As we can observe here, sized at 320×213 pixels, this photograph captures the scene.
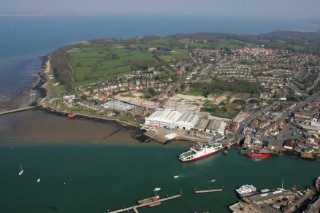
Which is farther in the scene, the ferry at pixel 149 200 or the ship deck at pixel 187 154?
the ship deck at pixel 187 154

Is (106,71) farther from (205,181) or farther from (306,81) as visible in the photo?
(205,181)

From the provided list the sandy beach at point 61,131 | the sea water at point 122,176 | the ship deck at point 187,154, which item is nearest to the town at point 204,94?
the sandy beach at point 61,131

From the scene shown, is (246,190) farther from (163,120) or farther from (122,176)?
(163,120)

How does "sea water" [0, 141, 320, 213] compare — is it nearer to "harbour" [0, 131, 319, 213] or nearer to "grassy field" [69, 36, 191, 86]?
"harbour" [0, 131, 319, 213]

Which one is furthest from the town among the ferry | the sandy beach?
the ferry

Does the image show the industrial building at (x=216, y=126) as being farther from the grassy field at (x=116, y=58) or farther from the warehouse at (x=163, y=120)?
the grassy field at (x=116, y=58)
